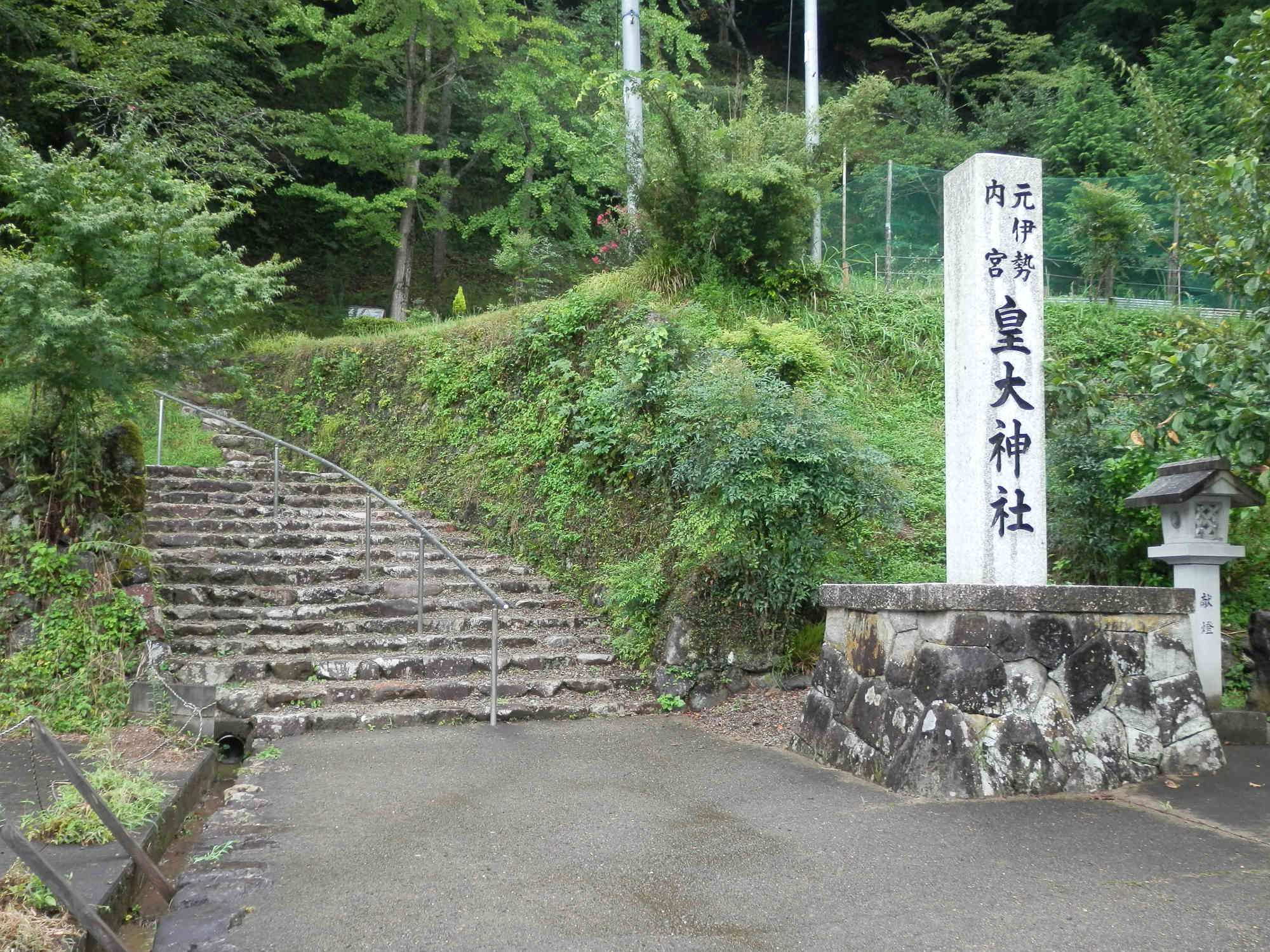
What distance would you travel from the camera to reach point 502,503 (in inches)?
418

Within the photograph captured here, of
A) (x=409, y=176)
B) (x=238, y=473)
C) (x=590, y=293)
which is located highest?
(x=409, y=176)

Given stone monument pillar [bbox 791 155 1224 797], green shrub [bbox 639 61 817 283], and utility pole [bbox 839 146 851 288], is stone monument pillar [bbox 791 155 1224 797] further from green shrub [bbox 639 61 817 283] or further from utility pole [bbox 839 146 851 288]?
utility pole [bbox 839 146 851 288]

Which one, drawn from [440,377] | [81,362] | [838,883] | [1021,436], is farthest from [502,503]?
[838,883]

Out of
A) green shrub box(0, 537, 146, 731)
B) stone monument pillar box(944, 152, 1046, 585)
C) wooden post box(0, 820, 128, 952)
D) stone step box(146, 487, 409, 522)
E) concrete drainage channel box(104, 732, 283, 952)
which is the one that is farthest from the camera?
stone step box(146, 487, 409, 522)

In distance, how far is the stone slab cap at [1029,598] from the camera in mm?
5238

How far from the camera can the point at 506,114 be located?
55.8 ft

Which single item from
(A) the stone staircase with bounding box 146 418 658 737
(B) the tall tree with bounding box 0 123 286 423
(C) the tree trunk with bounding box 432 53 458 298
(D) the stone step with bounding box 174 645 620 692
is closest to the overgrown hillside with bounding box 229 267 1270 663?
(D) the stone step with bounding box 174 645 620 692

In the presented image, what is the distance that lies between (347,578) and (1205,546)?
7248 mm

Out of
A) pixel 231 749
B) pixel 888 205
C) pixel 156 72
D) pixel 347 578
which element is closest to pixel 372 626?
pixel 347 578

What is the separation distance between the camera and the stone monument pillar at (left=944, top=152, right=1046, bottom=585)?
5.72 m

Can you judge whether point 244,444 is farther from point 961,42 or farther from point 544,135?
point 961,42

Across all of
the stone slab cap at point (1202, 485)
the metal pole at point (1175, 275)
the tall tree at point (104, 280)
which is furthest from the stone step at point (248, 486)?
the metal pole at point (1175, 275)

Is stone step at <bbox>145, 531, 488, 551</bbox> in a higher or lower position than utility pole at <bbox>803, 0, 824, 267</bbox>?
lower

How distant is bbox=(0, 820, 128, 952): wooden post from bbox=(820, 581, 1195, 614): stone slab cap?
401cm
